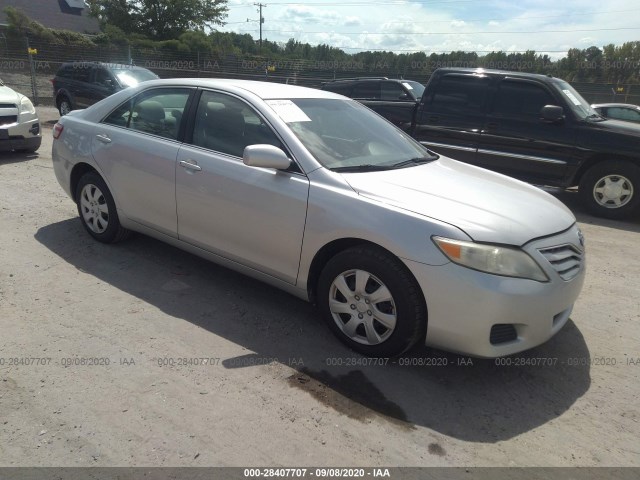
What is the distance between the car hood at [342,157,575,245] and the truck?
152 inches

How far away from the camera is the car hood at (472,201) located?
2.92m

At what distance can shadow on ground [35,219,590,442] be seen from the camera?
2787 millimetres

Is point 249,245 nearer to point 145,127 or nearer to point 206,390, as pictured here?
point 206,390

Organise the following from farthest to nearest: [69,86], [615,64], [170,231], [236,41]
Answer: [236,41] < [615,64] < [69,86] < [170,231]

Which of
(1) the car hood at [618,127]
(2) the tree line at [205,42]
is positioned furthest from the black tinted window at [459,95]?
(2) the tree line at [205,42]

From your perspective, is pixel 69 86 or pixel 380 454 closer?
pixel 380 454

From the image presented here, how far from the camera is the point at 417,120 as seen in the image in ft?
26.9

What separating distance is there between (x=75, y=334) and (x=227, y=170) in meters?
1.51

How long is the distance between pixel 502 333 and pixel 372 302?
76cm

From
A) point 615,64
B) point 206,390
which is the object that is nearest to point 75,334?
point 206,390

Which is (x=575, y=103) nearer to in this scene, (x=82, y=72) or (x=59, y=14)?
(x=82, y=72)

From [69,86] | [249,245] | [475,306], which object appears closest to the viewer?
[475,306]

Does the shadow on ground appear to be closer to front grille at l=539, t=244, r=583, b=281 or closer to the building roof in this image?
front grille at l=539, t=244, r=583, b=281

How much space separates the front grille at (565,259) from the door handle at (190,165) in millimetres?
2462
